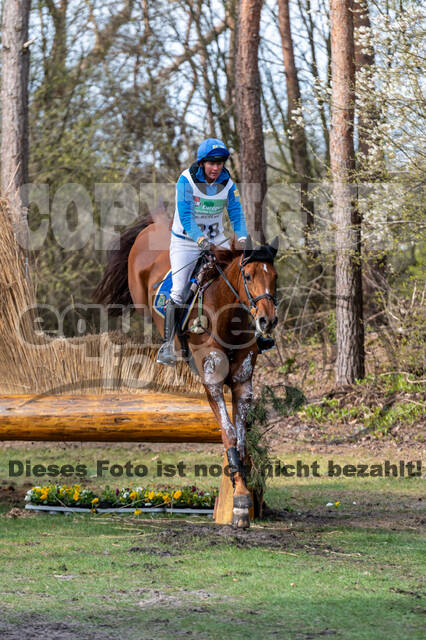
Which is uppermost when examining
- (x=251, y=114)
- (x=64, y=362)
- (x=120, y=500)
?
(x=251, y=114)

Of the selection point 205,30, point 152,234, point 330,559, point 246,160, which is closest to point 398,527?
point 330,559

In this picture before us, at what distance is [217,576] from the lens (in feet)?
15.9

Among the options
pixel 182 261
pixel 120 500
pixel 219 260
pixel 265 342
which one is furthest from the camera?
pixel 120 500

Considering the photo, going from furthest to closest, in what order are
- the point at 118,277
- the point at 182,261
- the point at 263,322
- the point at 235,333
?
the point at 118,277
the point at 182,261
the point at 235,333
the point at 263,322

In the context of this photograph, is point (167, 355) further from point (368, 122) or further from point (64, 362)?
point (368, 122)

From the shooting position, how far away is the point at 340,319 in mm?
12672

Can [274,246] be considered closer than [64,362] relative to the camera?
Yes

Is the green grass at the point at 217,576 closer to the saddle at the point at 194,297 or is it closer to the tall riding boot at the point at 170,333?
the tall riding boot at the point at 170,333

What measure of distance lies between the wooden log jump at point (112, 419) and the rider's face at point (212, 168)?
1926 millimetres

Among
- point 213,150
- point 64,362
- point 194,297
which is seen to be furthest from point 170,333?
point 213,150

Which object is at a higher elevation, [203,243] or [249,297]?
[203,243]

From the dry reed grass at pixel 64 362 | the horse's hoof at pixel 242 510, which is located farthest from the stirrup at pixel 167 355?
the horse's hoof at pixel 242 510

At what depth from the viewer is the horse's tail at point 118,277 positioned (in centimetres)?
898

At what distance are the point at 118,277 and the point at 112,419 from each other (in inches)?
99.9
